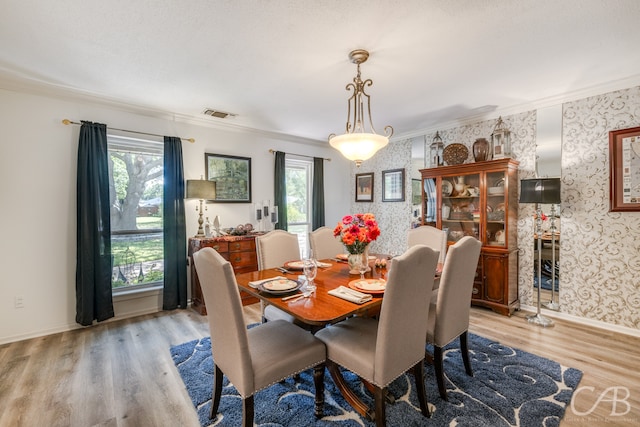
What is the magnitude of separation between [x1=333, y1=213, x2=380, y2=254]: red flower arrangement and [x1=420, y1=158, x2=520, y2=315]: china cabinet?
2006mm

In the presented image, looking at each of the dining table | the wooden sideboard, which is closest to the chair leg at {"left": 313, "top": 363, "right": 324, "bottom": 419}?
the dining table

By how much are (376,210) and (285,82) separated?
9.58 ft

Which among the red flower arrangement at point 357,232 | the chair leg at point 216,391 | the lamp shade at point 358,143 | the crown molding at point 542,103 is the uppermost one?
the crown molding at point 542,103

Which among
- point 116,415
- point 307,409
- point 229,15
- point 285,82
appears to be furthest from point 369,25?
point 116,415

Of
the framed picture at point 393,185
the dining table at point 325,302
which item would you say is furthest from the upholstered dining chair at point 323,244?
the framed picture at point 393,185

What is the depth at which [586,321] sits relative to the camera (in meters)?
3.08

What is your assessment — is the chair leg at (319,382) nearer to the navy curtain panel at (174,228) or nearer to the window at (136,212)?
the navy curtain panel at (174,228)

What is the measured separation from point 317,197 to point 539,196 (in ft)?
9.98

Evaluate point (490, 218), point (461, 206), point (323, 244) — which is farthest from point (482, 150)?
point (323, 244)

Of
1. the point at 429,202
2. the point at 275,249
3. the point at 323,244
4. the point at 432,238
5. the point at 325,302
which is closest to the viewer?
the point at 325,302

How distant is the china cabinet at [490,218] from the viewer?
3348 mm

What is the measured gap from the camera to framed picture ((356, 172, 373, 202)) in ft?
17.1

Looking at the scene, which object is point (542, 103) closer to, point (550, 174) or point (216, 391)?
point (550, 174)

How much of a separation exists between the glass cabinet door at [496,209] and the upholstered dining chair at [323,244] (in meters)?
1.82
